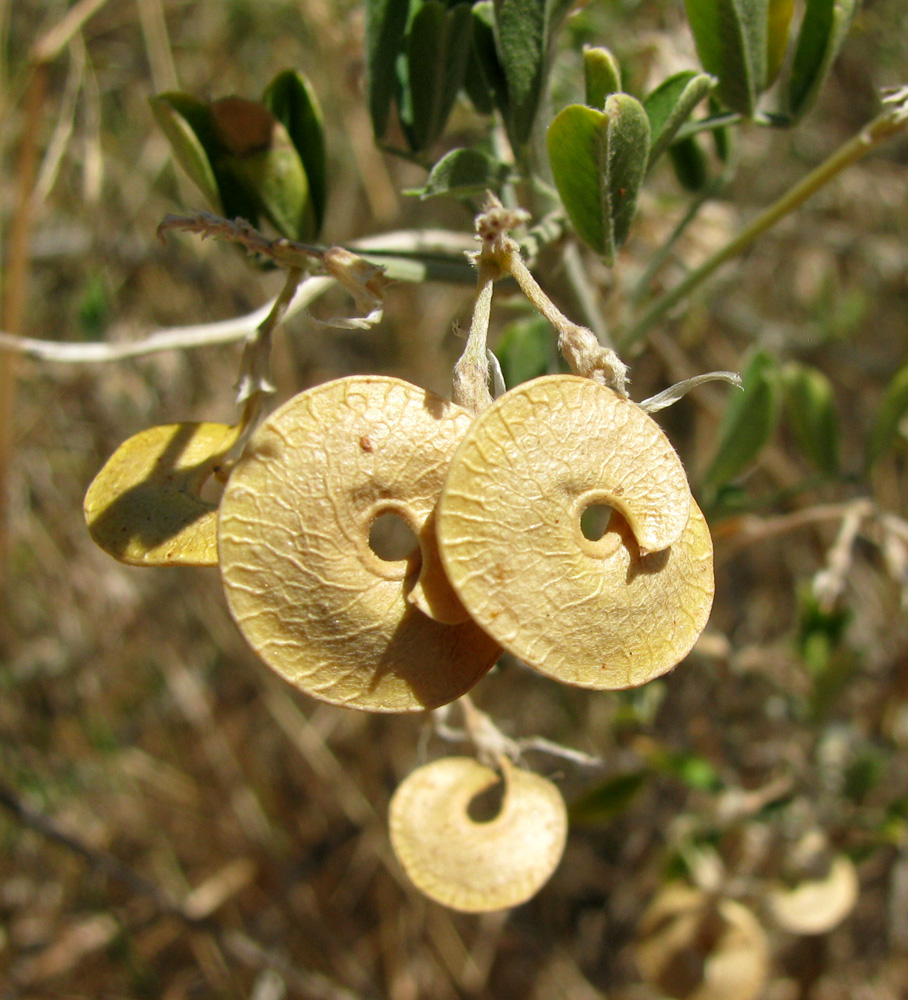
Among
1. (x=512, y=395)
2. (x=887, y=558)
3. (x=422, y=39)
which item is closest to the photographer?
(x=512, y=395)

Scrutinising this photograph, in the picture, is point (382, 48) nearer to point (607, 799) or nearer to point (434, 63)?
point (434, 63)

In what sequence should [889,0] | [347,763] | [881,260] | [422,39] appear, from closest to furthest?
[422,39]
[889,0]
[881,260]
[347,763]

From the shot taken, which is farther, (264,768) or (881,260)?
(264,768)

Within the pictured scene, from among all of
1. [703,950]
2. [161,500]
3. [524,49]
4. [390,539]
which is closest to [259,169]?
[524,49]

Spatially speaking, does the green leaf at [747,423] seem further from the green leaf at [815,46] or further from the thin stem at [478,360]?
the thin stem at [478,360]

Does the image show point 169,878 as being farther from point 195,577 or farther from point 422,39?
point 422,39

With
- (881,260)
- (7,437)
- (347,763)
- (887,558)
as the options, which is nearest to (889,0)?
(881,260)

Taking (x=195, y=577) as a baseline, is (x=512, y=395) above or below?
above
